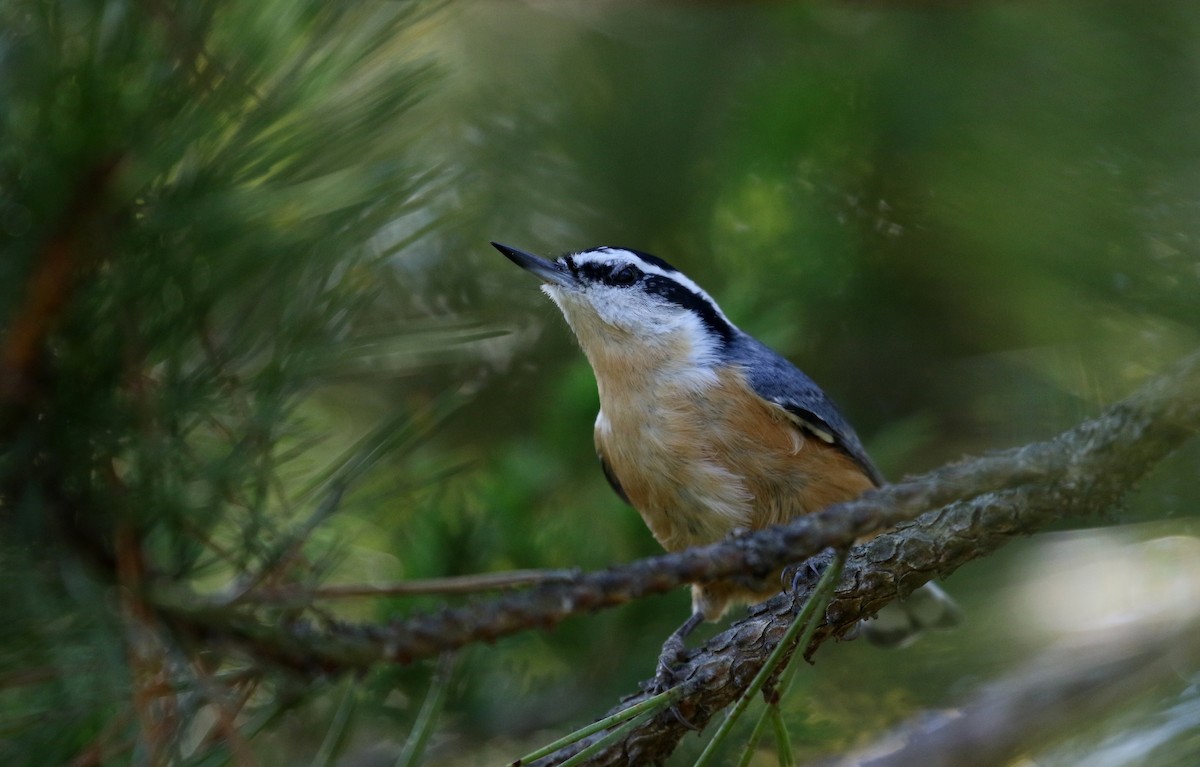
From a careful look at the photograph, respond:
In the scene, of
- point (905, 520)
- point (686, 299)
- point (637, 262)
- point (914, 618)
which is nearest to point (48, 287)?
point (905, 520)

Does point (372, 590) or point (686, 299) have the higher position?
point (372, 590)

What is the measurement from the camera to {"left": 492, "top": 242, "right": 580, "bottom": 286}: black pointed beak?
2.82 metres

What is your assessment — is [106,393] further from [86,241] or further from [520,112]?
[520,112]

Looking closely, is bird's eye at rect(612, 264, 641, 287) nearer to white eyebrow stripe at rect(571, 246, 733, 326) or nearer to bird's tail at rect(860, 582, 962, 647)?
white eyebrow stripe at rect(571, 246, 733, 326)

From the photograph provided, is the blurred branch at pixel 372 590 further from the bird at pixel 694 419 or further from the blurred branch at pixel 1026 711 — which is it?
the blurred branch at pixel 1026 711

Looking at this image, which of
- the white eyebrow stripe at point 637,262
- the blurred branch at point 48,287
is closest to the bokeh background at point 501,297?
the blurred branch at point 48,287

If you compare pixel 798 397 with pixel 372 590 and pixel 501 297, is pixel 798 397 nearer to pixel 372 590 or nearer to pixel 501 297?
pixel 501 297

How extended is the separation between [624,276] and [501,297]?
0.58 metres

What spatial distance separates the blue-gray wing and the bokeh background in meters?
0.10

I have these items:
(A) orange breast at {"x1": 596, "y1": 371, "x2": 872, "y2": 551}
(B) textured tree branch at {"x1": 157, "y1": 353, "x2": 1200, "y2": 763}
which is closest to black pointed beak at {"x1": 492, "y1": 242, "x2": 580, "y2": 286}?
(A) orange breast at {"x1": 596, "y1": 371, "x2": 872, "y2": 551}

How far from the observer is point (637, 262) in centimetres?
296

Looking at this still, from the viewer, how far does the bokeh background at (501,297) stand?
4.25 feet

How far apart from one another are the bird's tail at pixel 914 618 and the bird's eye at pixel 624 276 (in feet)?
3.88

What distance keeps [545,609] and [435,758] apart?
5.25 feet
